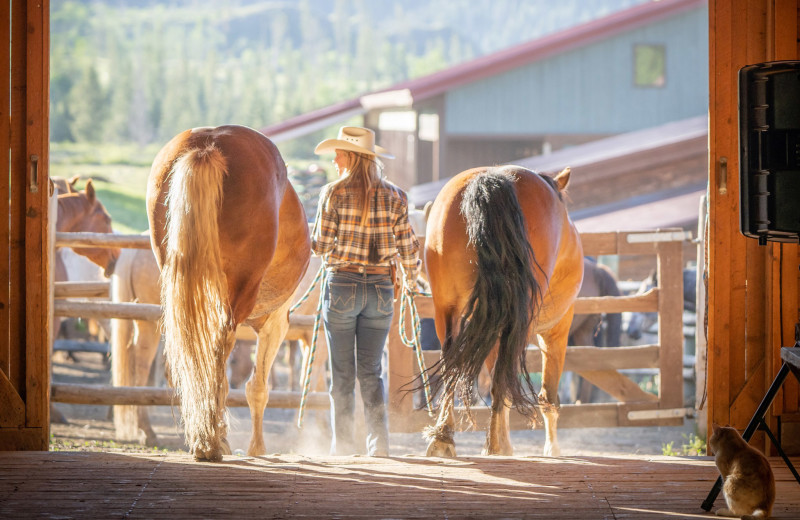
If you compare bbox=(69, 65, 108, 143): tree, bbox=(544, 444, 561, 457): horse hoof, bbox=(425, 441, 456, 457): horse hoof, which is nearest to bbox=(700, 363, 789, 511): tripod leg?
bbox=(425, 441, 456, 457): horse hoof

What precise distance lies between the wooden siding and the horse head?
12.5 meters

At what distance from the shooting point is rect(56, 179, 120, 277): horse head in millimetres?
7957

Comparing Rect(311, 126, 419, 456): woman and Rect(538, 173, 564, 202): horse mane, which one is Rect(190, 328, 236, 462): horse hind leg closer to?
Rect(311, 126, 419, 456): woman

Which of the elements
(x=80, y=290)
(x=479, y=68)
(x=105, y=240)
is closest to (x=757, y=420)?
(x=105, y=240)

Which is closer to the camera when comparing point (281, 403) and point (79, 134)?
point (281, 403)

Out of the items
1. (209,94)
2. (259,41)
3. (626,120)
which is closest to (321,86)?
(209,94)

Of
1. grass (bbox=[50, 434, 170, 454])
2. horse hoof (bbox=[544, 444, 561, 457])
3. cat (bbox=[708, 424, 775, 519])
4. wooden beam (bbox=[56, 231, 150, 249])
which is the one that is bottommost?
grass (bbox=[50, 434, 170, 454])

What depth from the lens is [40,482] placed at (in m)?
3.79

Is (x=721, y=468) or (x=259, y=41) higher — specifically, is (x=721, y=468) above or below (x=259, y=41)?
below

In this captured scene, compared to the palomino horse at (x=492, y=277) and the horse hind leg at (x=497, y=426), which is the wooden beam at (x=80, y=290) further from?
the horse hind leg at (x=497, y=426)

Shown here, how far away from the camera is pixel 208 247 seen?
3924 mm

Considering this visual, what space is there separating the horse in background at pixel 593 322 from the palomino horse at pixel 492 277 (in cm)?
377

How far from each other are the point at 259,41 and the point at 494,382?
330 feet

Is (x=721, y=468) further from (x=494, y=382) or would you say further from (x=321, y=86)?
(x=321, y=86)
